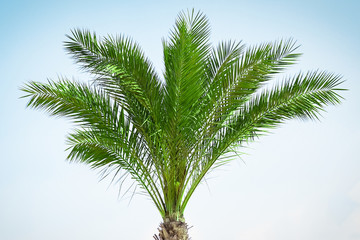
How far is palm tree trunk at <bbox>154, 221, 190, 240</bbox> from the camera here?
7.42m

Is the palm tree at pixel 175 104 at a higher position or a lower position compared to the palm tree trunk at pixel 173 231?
higher

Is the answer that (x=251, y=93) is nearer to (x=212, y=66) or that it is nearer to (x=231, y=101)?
(x=231, y=101)

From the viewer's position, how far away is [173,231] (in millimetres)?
7434

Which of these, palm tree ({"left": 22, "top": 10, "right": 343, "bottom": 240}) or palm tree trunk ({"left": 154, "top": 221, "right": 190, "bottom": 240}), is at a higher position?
palm tree ({"left": 22, "top": 10, "right": 343, "bottom": 240})

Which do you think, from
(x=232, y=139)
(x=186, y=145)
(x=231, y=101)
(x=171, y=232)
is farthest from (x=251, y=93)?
(x=171, y=232)

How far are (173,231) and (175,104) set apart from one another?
221 cm

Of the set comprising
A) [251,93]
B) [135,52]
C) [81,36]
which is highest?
[81,36]

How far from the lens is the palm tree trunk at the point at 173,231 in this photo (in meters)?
7.42

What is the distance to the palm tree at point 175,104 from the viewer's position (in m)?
7.09

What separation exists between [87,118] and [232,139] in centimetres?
252

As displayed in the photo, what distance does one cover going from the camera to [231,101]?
741 cm

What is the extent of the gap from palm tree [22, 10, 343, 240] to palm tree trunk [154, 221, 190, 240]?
0.06 ft

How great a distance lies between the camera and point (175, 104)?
700 centimetres

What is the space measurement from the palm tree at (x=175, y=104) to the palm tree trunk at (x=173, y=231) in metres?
0.02
